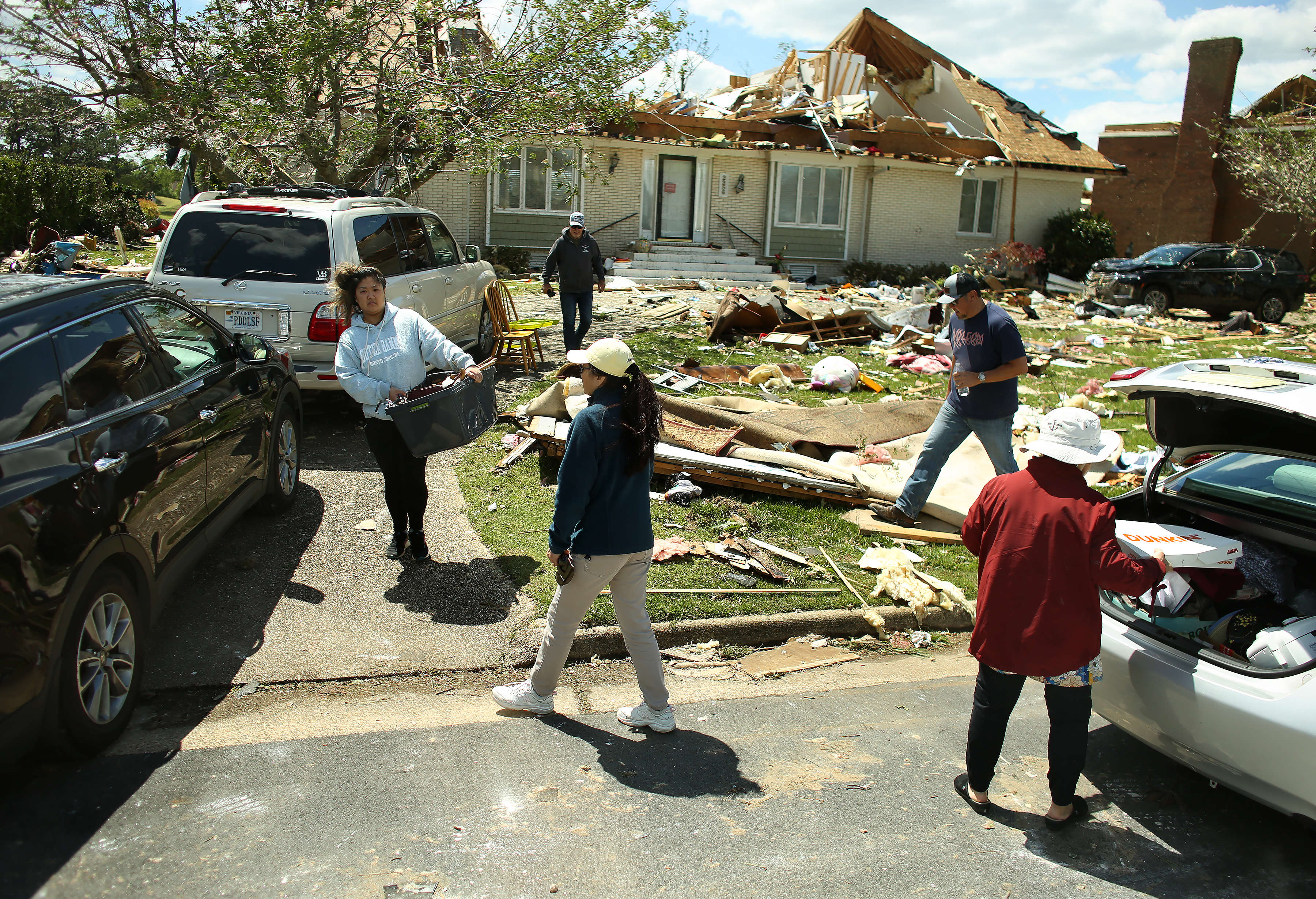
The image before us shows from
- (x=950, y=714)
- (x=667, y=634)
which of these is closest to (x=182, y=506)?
(x=667, y=634)

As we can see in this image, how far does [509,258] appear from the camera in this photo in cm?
2155

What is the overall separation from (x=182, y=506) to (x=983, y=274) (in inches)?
904

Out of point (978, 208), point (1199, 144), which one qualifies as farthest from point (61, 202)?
point (1199, 144)

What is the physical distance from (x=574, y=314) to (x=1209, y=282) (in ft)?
55.2

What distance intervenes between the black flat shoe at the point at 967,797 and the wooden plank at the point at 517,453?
4606 millimetres

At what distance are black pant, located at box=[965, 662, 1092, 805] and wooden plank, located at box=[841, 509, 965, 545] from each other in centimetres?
299

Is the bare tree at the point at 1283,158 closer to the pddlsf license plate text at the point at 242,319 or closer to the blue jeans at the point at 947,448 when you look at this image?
the blue jeans at the point at 947,448

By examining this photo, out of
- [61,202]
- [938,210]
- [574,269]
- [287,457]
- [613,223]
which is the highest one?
[938,210]

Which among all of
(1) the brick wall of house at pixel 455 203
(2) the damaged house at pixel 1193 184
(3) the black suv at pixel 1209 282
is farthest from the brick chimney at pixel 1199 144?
(1) the brick wall of house at pixel 455 203

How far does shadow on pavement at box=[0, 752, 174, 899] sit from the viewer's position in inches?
113

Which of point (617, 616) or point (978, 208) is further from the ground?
point (978, 208)

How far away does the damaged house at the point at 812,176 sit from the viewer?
2220 cm

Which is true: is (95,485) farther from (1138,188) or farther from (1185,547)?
(1138,188)

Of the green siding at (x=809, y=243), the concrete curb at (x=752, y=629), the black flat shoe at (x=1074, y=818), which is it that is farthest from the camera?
the green siding at (x=809, y=243)
